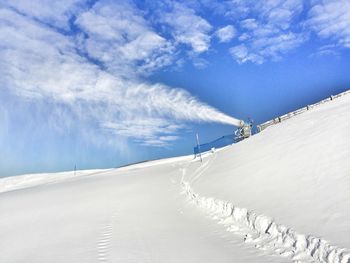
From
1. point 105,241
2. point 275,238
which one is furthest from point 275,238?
point 105,241

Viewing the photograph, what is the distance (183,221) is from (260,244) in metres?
4.32

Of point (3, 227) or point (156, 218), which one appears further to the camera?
point (3, 227)

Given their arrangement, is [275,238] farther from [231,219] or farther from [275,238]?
[231,219]

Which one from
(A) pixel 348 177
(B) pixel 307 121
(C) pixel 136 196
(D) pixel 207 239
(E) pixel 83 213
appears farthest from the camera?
(B) pixel 307 121

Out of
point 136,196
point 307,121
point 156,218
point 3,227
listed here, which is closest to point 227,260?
point 156,218

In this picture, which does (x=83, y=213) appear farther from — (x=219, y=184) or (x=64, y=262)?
(x=64, y=262)

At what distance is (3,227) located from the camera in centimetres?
1505

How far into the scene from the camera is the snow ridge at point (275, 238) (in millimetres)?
6254

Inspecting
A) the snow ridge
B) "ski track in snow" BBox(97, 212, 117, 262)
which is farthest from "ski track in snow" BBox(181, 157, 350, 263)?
"ski track in snow" BBox(97, 212, 117, 262)

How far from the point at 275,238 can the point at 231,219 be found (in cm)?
303

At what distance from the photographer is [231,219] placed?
1098cm

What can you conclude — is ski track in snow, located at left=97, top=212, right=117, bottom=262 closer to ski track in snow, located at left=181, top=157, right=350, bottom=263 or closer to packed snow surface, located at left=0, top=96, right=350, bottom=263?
packed snow surface, located at left=0, top=96, right=350, bottom=263

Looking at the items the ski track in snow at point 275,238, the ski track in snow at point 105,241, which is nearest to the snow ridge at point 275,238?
the ski track in snow at point 275,238

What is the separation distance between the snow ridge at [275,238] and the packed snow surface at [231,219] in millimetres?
23
